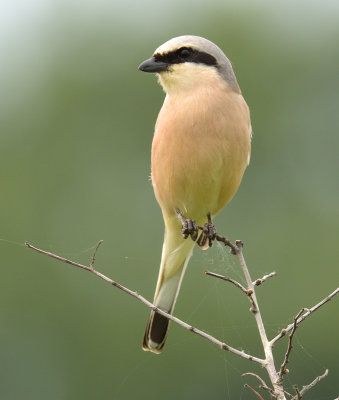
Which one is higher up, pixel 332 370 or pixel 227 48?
pixel 227 48

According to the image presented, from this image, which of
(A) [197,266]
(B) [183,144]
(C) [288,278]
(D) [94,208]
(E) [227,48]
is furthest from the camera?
(E) [227,48]

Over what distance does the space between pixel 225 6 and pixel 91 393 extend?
32.8 ft

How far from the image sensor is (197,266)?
703 cm

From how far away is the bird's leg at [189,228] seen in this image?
3434mm

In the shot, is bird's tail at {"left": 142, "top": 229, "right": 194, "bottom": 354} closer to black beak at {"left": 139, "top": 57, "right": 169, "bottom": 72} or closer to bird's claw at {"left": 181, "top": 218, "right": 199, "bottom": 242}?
bird's claw at {"left": 181, "top": 218, "right": 199, "bottom": 242}

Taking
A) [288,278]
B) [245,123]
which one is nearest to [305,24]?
[288,278]

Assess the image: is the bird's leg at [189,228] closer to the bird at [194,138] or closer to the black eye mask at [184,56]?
the bird at [194,138]

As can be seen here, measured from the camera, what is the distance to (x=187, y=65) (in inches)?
137

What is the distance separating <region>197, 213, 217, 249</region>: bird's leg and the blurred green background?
11.3 inches

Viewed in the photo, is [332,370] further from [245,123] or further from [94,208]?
[245,123]

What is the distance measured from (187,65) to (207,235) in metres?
0.76

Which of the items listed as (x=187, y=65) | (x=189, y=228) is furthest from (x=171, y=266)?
(x=187, y=65)

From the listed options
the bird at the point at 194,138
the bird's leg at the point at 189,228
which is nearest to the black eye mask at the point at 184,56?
the bird at the point at 194,138

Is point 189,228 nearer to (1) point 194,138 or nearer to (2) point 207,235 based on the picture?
(2) point 207,235
